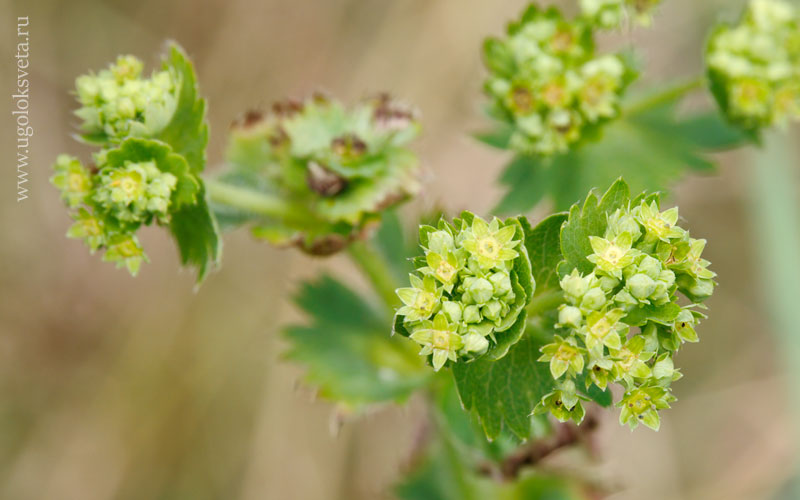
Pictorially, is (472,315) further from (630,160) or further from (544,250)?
(630,160)

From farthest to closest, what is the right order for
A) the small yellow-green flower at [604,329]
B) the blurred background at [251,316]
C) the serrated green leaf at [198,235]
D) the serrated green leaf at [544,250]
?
the blurred background at [251,316] → the serrated green leaf at [198,235] → the serrated green leaf at [544,250] → the small yellow-green flower at [604,329]

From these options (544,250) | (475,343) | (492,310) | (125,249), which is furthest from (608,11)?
(125,249)

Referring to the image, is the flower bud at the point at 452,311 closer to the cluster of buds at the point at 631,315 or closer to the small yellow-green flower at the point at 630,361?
the cluster of buds at the point at 631,315

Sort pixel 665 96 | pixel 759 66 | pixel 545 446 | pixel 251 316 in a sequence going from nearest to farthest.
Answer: pixel 759 66
pixel 665 96
pixel 545 446
pixel 251 316

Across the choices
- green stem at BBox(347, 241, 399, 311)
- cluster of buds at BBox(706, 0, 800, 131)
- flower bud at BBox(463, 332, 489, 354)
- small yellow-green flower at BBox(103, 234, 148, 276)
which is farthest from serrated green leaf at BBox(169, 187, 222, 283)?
cluster of buds at BBox(706, 0, 800, 131)

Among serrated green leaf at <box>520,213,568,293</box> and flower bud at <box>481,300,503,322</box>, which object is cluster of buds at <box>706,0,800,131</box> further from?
flower bud at <box>481,300,503,322</box>

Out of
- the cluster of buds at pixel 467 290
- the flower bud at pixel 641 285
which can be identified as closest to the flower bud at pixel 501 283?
the cluster of buds at pixel 467 290

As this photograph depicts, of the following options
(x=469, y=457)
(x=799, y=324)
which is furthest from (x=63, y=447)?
(x=799, y=324)

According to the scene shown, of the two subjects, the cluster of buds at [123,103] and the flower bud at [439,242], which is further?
the cluster of buds at [123,103]

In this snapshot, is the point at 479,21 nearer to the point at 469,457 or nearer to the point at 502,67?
the point at 502,67
